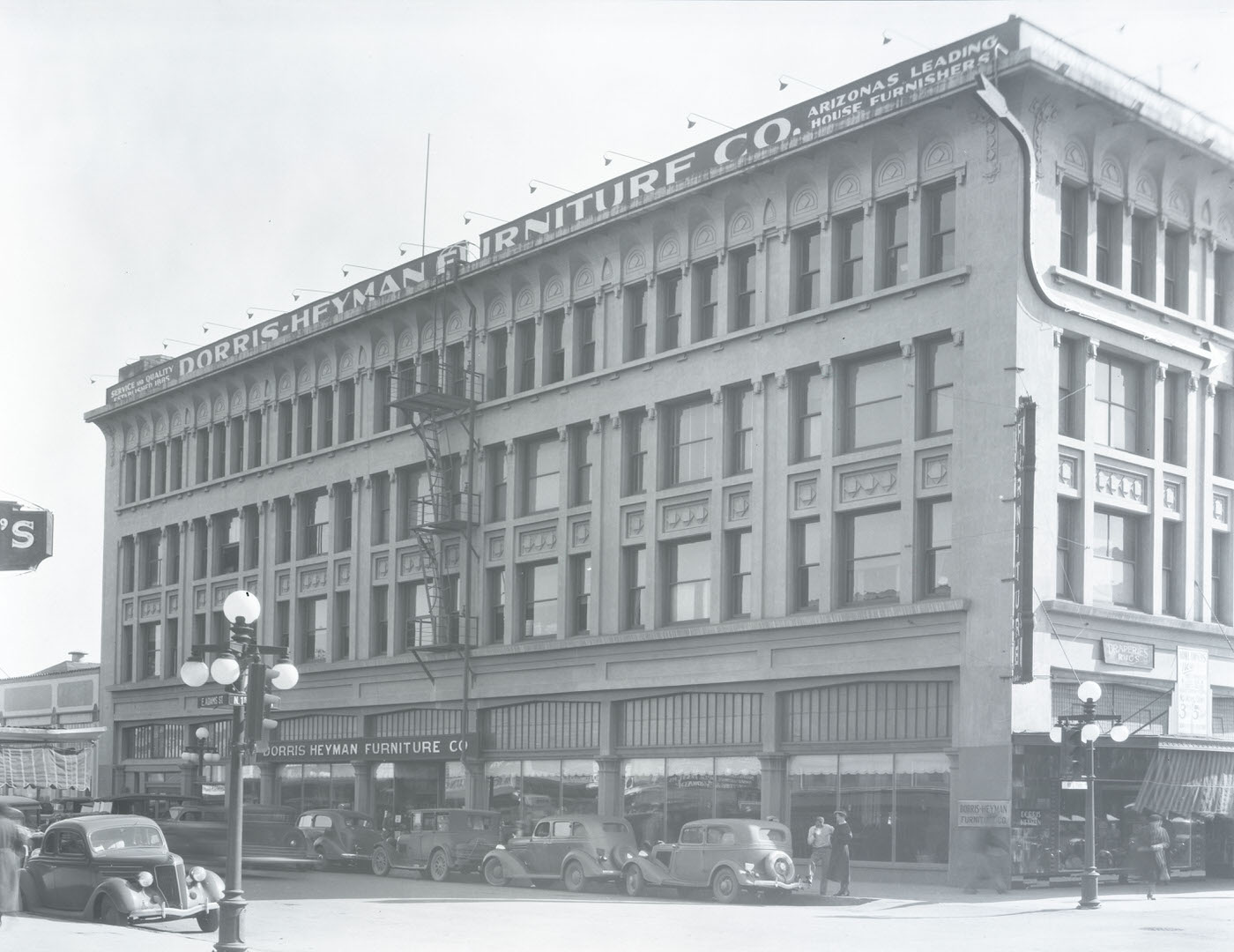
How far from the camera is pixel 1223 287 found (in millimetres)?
39094

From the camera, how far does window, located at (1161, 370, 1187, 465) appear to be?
3750cm

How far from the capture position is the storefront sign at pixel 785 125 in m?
35.0

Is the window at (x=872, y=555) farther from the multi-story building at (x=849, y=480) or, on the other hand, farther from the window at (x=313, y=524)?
the window at (x=313, y=524)

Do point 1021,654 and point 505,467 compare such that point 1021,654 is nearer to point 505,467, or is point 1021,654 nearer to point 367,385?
point 505,467

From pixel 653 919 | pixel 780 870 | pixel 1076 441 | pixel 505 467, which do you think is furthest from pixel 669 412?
pixel 653 919

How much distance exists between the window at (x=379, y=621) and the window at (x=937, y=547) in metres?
21.3

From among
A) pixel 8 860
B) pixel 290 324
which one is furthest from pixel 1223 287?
pixel 290 324

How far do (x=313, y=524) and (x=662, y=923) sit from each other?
3285 cm

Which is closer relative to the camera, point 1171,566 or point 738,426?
point 1171,566

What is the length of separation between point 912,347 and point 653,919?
15.2 metres

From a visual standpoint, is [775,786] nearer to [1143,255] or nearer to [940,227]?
[940,227]

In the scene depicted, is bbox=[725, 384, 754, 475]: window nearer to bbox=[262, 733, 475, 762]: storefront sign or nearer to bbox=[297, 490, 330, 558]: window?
bbox=[262, 733, 475, 762]: storefront sign

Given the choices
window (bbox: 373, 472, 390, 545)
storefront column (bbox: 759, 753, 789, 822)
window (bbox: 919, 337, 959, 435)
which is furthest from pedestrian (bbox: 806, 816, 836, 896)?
window (bbox: 373, 472, 390, 545)

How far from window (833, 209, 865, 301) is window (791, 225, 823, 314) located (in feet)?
1.98
